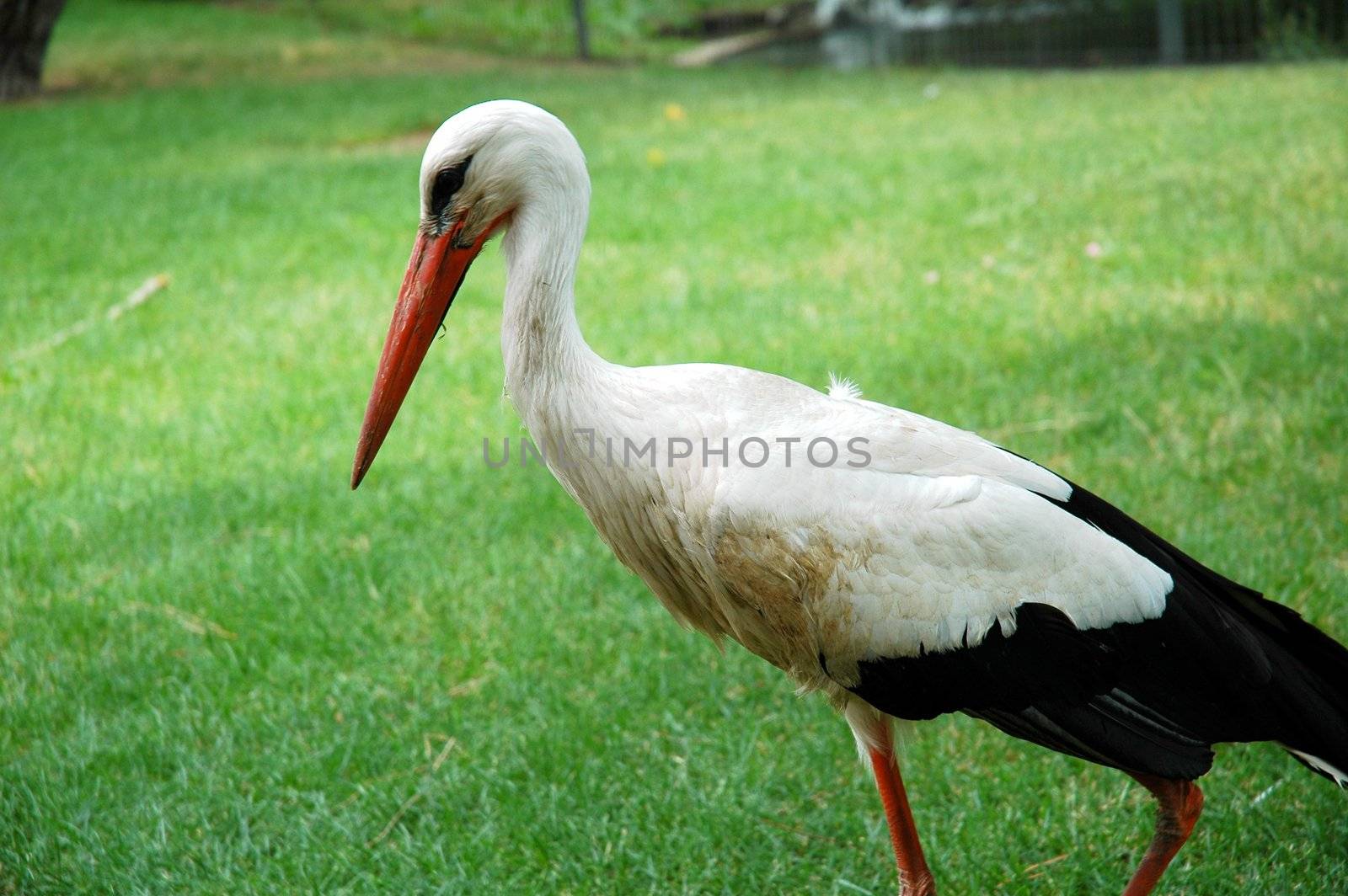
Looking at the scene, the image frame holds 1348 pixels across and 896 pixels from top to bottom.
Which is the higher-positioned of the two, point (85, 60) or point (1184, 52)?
point (85, 60)

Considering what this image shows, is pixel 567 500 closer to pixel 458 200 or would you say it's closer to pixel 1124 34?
pixel 458 200

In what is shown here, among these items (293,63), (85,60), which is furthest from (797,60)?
(85,60)

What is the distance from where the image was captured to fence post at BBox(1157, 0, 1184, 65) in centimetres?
1175

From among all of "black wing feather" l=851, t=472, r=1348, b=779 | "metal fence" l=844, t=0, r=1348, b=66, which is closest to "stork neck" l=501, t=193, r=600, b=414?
"black wing feather" l=851, t=472, r=1348, b=779

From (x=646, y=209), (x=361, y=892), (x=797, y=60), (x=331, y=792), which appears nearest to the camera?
(x=361, y=892)

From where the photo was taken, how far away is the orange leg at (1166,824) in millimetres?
2326

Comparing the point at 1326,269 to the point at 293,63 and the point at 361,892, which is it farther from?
the point at 293,63

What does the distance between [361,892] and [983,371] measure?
3199mm

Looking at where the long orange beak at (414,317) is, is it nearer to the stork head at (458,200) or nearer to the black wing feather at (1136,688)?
the stork head at (458,200)

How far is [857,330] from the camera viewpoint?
17.6 ft

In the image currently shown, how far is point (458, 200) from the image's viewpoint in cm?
232

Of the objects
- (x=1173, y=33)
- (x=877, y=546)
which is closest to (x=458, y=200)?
(x=877, y=546)

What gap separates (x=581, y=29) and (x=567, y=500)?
466 inches

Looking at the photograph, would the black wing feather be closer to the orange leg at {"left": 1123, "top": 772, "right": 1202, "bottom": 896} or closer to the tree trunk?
the orange leg at {"left": 1123, "top": 772, "right": 1202, "bottom": 896}
